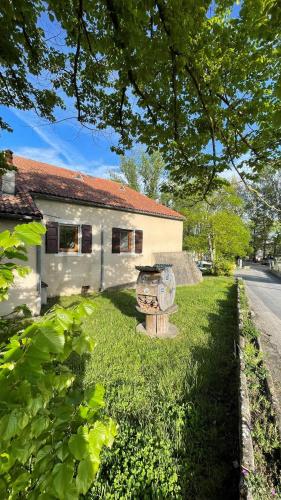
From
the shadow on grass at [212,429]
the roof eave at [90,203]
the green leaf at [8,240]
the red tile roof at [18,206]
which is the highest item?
the roof eave at [90,203]

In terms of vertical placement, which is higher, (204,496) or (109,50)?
(109,50)

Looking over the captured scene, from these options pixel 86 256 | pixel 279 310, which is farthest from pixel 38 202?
pixel 279 310

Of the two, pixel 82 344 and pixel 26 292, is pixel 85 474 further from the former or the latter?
pixel 26 292

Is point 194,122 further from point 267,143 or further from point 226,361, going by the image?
point 226,361

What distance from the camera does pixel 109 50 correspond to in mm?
3367

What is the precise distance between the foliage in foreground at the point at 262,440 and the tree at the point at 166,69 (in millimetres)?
3207

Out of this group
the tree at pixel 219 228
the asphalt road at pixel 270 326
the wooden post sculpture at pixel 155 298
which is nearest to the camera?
the asphalt road at pixel 270 326

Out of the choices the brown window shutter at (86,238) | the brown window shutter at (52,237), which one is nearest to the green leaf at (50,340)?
the brown window shutter at (52,237)

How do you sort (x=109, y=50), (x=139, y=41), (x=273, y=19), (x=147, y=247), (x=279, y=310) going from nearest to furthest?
(x=273, y=19) < (x=139, y=41) < (x=109, y=50) < (x=279, y=310) < (x=147, y=247)

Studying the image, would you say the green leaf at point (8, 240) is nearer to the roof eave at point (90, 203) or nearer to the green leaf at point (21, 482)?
the green leaf at point (21, 482)

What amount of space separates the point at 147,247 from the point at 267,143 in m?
10.3

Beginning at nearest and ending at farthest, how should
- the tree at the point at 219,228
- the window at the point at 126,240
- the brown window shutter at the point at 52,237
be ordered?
the brown window shutter at the point at 52,237 < the window at the point at 126,240 < the tree at the point at 219,228

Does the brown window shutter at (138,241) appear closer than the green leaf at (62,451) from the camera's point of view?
No

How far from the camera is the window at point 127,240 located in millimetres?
12234
